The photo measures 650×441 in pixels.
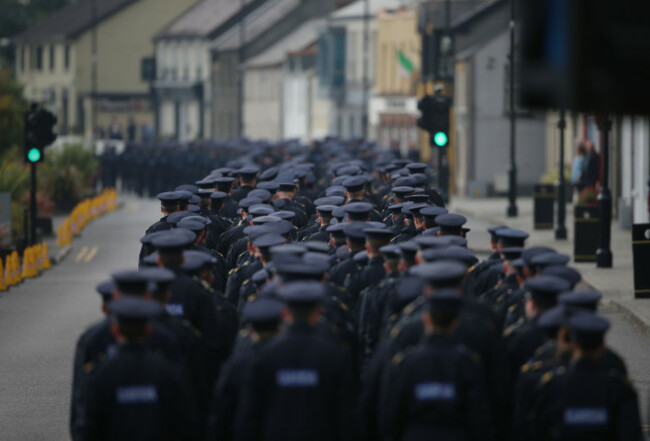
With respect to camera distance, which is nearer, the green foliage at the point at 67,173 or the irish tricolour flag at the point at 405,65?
the green foliage at the point at 67,173

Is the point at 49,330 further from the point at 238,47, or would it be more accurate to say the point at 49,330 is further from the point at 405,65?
the point at 238,47

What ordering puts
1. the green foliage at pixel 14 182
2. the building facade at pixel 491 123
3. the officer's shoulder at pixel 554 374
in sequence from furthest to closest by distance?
1. the building facade at pixel 491 123
2. the green foliage at pixel 14 182
3. the officer's shoulder at pixel 554 374

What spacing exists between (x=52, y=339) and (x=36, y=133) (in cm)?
1104

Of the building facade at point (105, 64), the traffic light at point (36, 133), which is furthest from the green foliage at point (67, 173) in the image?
the building facade at point (105, 64)

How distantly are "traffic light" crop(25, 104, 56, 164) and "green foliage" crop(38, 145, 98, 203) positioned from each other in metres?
14.2

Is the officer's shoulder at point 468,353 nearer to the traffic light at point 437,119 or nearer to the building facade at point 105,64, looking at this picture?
the traffic light at point 437,119

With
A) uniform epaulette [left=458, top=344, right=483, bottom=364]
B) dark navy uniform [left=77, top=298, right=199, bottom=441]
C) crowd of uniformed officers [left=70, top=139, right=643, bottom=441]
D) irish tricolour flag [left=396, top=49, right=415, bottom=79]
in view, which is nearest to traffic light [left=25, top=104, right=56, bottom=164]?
crowd of uniformed officers [left=70, top=139, right=643, bottom=441]

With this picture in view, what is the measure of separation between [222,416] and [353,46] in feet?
272

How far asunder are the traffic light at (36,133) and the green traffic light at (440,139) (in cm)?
817

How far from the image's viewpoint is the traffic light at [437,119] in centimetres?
3703

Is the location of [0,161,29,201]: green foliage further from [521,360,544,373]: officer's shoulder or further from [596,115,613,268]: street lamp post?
[521,360,544,373]: officer's shoulder

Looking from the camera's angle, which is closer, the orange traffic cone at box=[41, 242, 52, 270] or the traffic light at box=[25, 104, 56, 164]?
the traffic light at box=[25, 104, 56, 164]

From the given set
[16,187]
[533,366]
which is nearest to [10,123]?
[16,187]

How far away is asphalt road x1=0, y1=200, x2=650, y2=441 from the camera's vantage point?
16.9m
